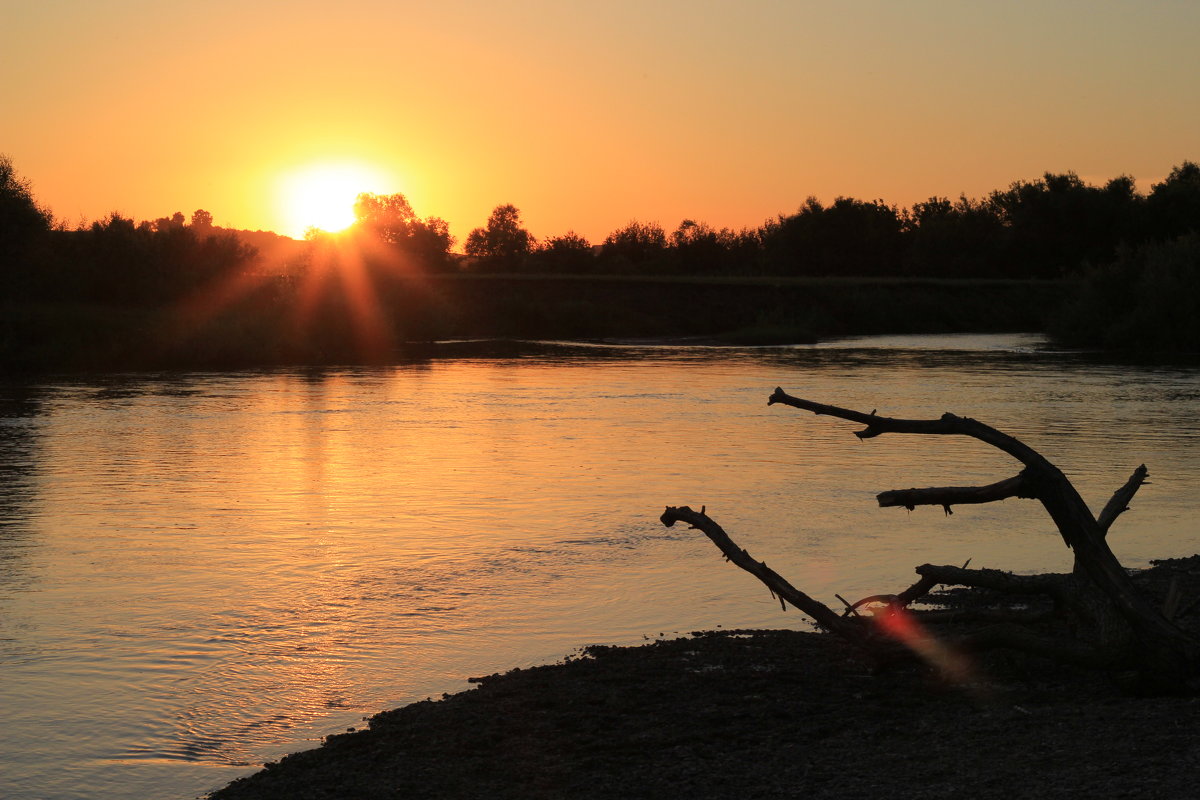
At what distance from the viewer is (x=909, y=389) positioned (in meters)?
35.7

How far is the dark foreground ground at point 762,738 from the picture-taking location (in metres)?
6.16

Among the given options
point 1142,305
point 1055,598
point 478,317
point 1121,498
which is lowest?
point 1055,598

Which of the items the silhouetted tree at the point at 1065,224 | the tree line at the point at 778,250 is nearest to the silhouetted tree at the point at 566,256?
the tree line at the point at 778,250

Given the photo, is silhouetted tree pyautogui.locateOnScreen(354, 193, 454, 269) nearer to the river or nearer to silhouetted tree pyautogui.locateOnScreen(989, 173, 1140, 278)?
silhouetted tree pyautogui.locateOnScreen(989, 173, 1140, 278)

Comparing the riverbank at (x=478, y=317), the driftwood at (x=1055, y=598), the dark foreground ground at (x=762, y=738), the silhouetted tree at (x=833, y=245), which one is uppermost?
the silhouetted tree at (x=833, y=245)

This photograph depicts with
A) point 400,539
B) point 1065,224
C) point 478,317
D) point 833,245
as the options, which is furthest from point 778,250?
point 400,539

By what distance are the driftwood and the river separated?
1.90 m

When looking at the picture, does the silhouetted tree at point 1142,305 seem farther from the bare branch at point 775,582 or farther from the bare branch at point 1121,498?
the bare branch at point 775,582

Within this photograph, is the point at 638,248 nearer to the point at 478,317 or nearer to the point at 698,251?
the point at 698,251

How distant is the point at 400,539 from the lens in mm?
14000

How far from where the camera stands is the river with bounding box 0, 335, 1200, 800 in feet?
27.8

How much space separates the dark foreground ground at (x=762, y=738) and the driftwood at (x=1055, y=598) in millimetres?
201

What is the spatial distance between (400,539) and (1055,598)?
7.50m

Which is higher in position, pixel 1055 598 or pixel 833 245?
pixel 833 245
